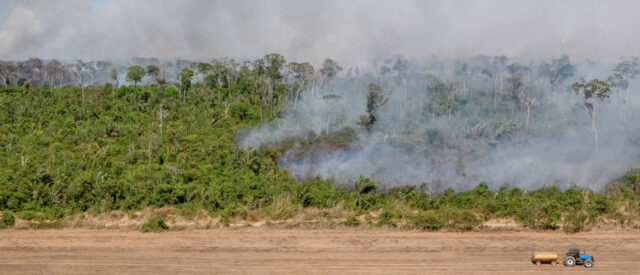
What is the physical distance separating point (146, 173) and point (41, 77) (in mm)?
50242

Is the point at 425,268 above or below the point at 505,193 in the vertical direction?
below

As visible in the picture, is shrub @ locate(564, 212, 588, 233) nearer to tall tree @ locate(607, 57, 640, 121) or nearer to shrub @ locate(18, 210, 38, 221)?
shrub @ locate(18, 210, 38, 221)

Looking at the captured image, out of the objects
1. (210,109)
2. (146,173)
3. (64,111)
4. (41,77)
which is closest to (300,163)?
(146,173)

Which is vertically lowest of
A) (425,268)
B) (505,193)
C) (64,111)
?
(425,268)

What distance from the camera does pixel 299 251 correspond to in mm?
18516

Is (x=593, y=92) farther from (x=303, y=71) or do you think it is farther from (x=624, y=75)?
(x=303, y=71)

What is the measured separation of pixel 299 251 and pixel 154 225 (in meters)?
6.79

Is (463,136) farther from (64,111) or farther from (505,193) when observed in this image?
(64,111)

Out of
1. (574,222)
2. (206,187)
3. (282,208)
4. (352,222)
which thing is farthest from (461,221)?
(206,187)

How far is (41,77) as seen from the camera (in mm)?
65750

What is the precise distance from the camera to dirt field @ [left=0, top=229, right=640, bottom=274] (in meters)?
17.0

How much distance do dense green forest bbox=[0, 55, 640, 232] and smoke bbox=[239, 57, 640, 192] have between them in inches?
45.3

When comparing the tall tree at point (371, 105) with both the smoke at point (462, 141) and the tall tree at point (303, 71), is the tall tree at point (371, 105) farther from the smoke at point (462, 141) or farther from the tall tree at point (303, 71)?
the tall tree at point (303, 71)

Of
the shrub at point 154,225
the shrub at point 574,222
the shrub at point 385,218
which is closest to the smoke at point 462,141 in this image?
the shrub at point 385,218
